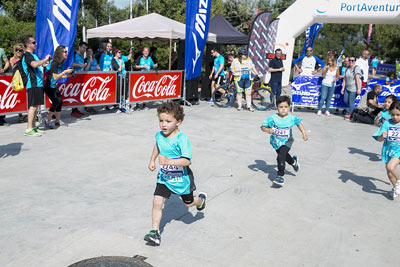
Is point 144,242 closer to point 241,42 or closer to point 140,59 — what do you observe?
point 140,59

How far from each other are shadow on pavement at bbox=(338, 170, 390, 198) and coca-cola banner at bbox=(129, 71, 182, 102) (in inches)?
255

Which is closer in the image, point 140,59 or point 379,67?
point 140,59

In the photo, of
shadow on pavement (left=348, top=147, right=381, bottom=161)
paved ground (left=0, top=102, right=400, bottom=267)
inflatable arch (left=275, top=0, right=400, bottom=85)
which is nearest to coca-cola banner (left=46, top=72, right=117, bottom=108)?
paved ground (left=0, top=102, right=400, bottom=267)

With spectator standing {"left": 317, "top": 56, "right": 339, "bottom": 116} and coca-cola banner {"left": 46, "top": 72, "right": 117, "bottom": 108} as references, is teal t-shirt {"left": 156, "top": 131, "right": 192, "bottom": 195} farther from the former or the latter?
spectator standing {"left": 317, "top": 56, "right": 339, "bottom": 116}

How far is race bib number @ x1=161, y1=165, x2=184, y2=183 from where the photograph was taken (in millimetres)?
3999

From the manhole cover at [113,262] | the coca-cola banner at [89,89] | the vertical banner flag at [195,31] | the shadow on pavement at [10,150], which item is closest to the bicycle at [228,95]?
the vertical banner flag at [195,31]

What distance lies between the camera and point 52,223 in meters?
4.48

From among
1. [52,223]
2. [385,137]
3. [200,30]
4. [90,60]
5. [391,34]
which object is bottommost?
[52,223]

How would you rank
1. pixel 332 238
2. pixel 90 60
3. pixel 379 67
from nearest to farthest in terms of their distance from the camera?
pixel 332 238, pixel 90 60, pixel 379 67

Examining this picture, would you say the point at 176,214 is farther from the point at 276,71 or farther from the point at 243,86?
the point at 276,71

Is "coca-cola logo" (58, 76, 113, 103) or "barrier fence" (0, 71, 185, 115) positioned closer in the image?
"barrier fence" (0, 71, 185, 115)

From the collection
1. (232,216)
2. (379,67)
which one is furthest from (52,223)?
(379,67)

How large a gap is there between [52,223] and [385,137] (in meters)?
4.39

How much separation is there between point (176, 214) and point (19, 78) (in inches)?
189
